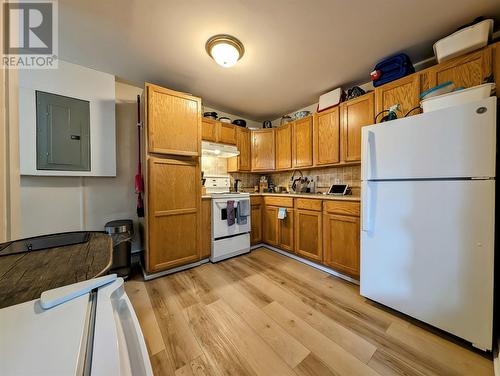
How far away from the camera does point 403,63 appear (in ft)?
5.92

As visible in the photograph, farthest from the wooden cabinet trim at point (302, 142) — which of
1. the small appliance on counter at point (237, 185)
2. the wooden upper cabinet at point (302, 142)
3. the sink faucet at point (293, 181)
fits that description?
the small appliance on counter at point (237, 185)

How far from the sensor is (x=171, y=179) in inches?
85.9

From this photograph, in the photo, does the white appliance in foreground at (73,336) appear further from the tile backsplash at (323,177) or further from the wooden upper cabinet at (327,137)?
the tile backsplash at (323,177)

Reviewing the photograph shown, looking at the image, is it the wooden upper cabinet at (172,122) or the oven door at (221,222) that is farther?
the oven door at (221,222)

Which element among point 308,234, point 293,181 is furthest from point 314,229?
point 293,181

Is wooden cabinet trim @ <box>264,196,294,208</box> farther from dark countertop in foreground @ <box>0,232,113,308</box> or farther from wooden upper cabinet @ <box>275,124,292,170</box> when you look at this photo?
dark countertop in foreground @ <box>0,232,113,308</box>

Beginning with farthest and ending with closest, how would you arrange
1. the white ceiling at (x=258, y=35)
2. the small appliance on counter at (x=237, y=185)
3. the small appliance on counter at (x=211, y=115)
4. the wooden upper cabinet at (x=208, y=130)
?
1. the small appliance on counter at (x=237, y=185)
2. the small appliance on counter at (x=211, y=115)
3. the wooden upper cabinet at (x=208, y=130)
4. the white ceiling at (x=258, y=35)

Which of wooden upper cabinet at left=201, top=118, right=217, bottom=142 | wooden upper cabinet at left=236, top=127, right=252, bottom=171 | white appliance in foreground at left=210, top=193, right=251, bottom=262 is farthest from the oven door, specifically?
wooden upper cabinet at left=201, top=118, right=217, bottom=142

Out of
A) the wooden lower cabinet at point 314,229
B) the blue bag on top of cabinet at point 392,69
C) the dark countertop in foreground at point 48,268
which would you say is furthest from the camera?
the wooden lower cabinet at point 314,229

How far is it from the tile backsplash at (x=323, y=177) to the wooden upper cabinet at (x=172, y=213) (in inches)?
49.0

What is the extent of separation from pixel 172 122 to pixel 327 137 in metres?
→ 2.00

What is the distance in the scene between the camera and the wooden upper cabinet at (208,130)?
2707 millimetres

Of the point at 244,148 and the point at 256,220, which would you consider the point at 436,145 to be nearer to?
the point at 256,220

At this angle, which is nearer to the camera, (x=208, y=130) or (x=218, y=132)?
(x=208, y=130)
